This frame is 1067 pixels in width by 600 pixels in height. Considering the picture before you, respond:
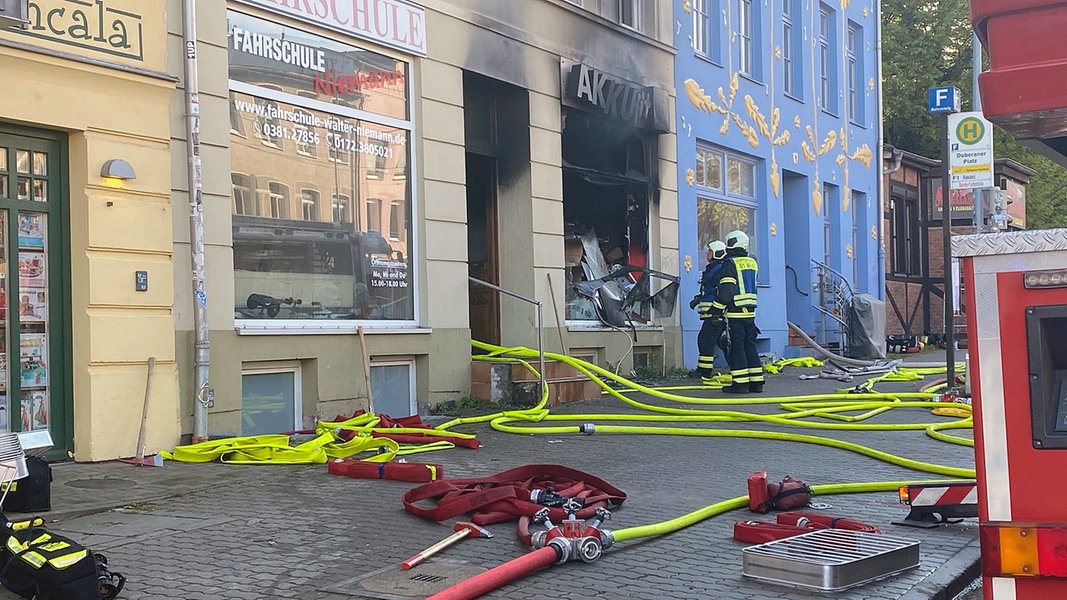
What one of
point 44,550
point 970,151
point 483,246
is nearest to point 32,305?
point 44,550

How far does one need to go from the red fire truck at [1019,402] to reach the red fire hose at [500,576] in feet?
6.44

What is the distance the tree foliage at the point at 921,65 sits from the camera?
40.3 metres

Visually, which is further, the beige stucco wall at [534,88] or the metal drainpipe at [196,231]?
the beige stucco wall at [534,88]

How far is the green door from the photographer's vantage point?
7859 millimetres

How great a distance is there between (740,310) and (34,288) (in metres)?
8.30

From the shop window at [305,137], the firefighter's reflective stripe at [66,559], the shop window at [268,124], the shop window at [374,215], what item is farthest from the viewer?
the shop window at [374,215]

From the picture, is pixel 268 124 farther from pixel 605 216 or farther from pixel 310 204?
pixel 605 216

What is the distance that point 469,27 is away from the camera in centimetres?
1237

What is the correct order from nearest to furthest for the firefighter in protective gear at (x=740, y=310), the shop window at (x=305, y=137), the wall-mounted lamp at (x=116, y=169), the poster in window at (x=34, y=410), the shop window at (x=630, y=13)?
the poster in window at (x=34, y=410), the wall-mounted lamp at (x=116, y=169), the shop window at (x=305, y=137), the firefighter in protective gear at (x=740, y=310), the shop window at (x=630, y=13)

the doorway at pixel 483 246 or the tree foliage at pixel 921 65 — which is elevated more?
the tree foliage at pixel 921 65

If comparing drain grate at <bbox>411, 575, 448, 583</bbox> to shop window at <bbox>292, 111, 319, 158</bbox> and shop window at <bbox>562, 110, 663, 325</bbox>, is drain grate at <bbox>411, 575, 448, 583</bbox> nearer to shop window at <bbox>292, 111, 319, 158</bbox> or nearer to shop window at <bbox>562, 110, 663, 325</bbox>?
shop window at <bbox>292, 111, 319, 158</bbox>

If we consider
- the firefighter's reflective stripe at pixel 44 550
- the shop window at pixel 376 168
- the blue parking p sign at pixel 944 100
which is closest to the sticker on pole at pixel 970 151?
the blue parking p sign at pixel 944 100

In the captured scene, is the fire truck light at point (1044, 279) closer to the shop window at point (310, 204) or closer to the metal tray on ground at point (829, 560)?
the metal tray on ground at point (829, 560)

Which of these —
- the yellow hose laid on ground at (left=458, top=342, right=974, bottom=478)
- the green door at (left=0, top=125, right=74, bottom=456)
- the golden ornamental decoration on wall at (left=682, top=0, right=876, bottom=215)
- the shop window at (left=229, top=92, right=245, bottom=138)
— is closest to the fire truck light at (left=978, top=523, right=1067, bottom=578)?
the yellow hose laid on ground at (left=458, top=342, right=974, bottom=478)
